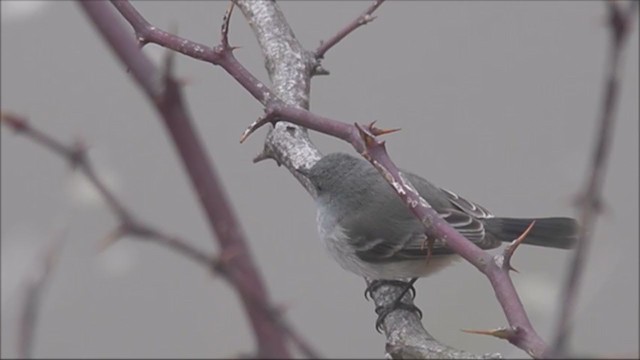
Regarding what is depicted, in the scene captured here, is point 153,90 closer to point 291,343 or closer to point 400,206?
point 291,343

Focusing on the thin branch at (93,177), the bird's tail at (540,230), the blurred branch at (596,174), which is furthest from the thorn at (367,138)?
the bird's tail at (540,230)

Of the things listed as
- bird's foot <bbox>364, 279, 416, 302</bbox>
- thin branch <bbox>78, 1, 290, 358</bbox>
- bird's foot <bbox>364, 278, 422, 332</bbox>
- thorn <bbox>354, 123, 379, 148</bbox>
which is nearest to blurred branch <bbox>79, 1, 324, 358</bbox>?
thin branch <bbox>78, 1, 290, 358</bbox>

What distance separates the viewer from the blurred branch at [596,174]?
54cm

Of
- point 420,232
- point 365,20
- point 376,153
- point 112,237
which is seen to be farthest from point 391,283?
point 112,237

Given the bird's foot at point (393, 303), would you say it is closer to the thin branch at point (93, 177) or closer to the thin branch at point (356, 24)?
the thin branch at point (356, 24)

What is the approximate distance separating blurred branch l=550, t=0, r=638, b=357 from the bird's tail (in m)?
2.48

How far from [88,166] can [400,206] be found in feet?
7.90

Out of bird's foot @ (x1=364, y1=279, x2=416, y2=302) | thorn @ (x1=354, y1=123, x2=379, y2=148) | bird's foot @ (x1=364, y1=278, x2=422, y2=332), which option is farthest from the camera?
bird's foot @ (x1=364, y1=279, x2=416, y2=302)

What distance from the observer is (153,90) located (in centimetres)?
64

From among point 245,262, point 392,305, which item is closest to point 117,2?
point 245,262

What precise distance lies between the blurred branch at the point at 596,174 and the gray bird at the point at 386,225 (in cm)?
230

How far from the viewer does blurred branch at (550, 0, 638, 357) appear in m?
0.54

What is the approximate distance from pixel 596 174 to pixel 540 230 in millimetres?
2579

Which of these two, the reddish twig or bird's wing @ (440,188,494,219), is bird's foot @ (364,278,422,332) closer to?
bird's wing @ (440,188,494,219)
